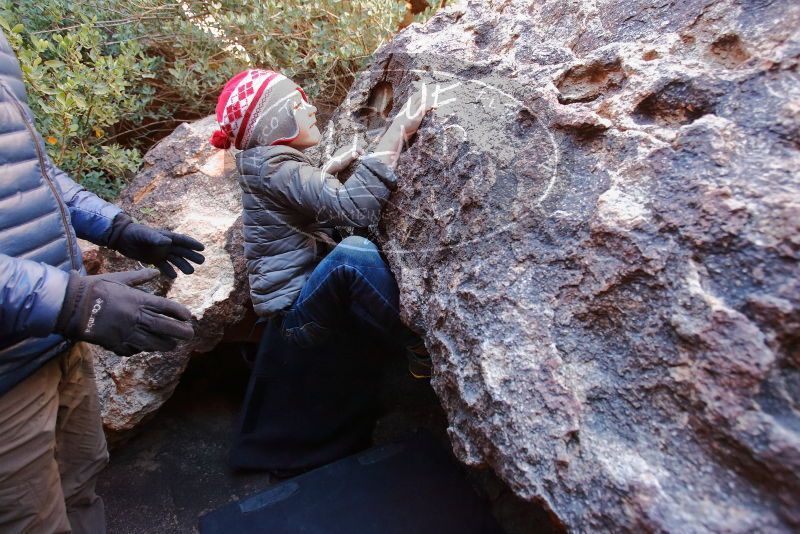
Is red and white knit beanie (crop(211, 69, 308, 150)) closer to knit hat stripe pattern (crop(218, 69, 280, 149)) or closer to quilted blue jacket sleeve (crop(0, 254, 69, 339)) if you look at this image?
knit hat stripe pattern (crop(218, 69, 280, 149))

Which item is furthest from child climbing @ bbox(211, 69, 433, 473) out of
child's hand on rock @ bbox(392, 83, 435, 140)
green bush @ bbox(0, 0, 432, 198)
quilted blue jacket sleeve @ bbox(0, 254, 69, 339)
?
green bush @ bbox(0, 0, 432, 198)

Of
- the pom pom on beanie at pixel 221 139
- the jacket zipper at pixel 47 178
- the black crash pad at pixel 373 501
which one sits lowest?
the black crash pad at pixel 373 501

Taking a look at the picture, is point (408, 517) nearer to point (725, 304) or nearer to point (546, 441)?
point (546, 441)

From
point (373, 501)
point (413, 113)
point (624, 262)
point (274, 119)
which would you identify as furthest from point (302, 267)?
point (624, 262)

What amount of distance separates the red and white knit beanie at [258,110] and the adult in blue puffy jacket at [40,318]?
591 mm

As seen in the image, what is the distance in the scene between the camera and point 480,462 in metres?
1.25

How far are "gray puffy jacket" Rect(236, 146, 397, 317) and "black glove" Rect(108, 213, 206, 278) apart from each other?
0.83 feet

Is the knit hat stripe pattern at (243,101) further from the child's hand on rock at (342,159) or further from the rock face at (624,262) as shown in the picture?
the rock face at (624,262)

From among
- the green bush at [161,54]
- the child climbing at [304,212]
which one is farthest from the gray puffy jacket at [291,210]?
the green bush at [161,54]

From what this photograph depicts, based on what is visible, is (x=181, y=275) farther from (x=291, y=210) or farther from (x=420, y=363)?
(x=420, y=363)

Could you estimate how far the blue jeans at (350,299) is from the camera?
1.70 meters

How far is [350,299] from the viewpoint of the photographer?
1.77 meters

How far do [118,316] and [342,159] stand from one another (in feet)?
3.26

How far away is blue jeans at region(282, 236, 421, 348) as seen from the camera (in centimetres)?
170
